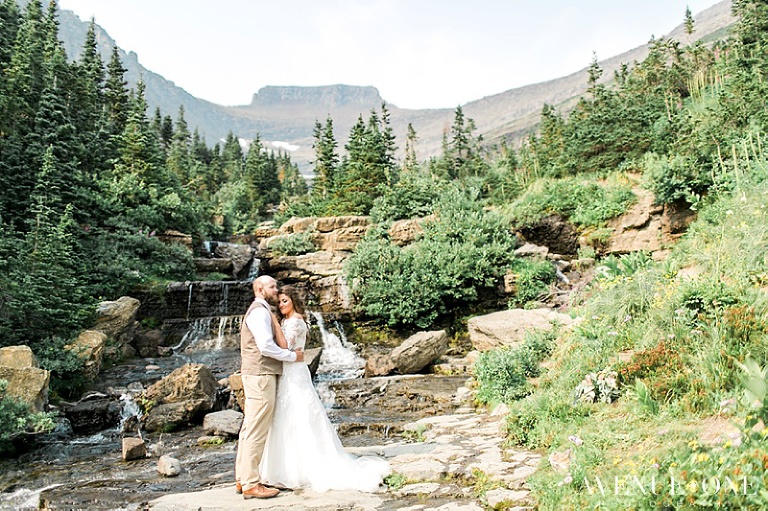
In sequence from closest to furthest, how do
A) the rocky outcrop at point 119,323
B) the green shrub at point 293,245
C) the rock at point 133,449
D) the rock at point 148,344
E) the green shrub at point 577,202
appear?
the rock at point 133,449 < the rocky outcrop at point 119,323 < the rock at point 148,344 < the green shrub at point 577,202 < the green shrub at point 293,245

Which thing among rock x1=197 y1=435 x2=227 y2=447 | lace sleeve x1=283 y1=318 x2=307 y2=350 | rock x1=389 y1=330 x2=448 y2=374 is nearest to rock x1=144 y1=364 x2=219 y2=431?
rock x1=197 y1=435 x2=227 y2=447

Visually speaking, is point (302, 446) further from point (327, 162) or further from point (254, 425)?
point (327, 162)

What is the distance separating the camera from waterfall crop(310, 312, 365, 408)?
1250cm

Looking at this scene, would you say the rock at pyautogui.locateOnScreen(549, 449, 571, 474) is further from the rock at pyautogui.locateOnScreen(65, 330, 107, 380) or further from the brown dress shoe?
the rock at pyautogui.locateOnScreen(65, 330, 107, 380)

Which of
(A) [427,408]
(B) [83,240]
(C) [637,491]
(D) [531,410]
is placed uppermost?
(B) [83,240]

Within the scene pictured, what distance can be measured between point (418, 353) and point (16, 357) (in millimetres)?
7781

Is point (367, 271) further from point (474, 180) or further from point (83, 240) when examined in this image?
point (474, 180)

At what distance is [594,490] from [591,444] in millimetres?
757

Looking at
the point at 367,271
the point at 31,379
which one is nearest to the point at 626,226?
the point at 367,271

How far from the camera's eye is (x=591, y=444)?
3982 mm

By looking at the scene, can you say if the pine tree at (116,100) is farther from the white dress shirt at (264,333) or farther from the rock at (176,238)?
the white dress shirt at (264,333)

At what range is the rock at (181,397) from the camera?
857 cm

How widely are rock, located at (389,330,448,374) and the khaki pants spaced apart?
702cm

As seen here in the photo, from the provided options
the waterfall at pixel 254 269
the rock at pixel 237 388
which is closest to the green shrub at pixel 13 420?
the rock at pixel 237 388
